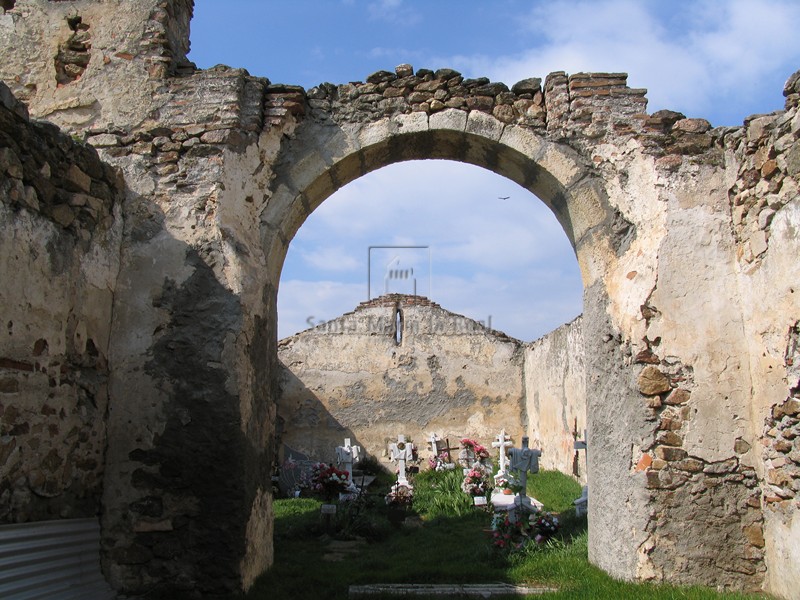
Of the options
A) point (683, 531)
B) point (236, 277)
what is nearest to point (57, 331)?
point (236, 277)

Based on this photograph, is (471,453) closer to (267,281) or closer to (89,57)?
(267,281)

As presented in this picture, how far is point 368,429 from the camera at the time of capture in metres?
13.6

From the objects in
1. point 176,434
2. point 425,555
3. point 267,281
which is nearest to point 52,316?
point 176,434

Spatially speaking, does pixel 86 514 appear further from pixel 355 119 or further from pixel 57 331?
Result: pixel 355 119

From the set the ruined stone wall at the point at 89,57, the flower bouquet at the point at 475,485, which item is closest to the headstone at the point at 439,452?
the flower bouquet at the point at 475,485

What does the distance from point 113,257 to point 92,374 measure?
2.56 feet

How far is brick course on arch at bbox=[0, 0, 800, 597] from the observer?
387 cm

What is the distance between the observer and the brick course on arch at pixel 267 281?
3.87 m

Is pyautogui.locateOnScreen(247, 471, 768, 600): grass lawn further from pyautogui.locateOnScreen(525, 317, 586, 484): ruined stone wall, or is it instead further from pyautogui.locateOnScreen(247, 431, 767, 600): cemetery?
pyautogui.locateOnScreen(525, 317, 586, 484): ruined stone wall

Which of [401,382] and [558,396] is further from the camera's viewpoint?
[401,382]

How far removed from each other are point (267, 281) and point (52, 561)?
2.16 metres

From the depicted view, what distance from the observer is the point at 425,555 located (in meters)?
5.73

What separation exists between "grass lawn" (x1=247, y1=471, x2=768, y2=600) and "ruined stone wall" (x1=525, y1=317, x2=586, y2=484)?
1.25 m

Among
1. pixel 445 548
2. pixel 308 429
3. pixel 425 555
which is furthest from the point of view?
pixel 308 429
